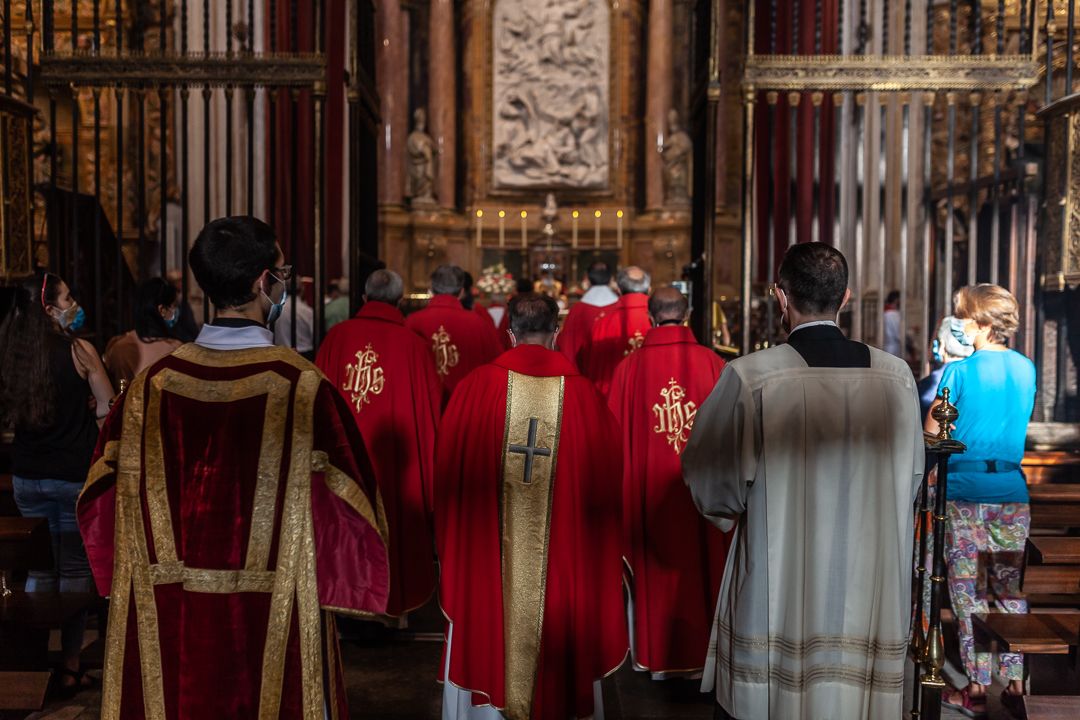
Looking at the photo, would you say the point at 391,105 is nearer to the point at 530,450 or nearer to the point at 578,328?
the point at 578,328

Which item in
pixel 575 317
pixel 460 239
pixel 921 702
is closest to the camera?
pixel 921 702

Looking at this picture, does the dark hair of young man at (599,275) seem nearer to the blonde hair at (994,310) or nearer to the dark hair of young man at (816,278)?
the blonde hair at (994,310)

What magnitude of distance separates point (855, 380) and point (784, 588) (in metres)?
0.59

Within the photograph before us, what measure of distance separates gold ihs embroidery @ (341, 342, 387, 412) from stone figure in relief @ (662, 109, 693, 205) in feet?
30.4

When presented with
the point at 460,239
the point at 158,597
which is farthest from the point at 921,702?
the point at 460,239

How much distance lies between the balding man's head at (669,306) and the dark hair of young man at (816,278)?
70.7 inches

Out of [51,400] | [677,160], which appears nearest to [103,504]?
[51,400]

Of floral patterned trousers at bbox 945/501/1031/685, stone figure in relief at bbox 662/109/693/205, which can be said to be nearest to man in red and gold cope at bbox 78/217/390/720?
floral patterned trousers at bbox 945/501/1031/685

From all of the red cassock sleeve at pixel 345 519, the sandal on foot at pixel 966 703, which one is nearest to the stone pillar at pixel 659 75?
the sandal on foot at pixel 966 703

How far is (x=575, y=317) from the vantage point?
780 cm

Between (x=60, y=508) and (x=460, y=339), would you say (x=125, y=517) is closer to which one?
(x=60, y=508)

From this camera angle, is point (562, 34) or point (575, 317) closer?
point (575, 317)

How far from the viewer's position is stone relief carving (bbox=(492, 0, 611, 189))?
1443 centimetres

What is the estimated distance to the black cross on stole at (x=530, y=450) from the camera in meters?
3.72
